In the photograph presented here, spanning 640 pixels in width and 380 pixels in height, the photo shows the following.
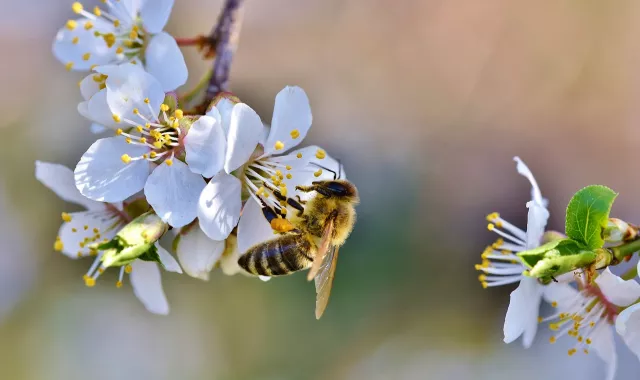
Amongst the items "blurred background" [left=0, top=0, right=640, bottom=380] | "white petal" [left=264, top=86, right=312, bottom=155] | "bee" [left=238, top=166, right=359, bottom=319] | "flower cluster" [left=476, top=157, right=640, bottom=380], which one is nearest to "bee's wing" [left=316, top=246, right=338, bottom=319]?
"bee" [left=238, top=166, right=359, bottom=319]

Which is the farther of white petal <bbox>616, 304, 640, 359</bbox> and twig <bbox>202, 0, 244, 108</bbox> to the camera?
twig <bbox>202, 0, 244, 108</bbox>

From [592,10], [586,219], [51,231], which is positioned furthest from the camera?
[592,10]

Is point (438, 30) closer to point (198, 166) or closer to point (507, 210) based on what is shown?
point (507, 210)

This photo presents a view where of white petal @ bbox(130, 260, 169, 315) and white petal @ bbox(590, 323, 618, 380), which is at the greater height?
white petal @ bbox(590, 323, 618, 380)

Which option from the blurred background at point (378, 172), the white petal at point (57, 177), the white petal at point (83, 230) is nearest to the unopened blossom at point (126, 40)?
the white petal at point (57, 177)

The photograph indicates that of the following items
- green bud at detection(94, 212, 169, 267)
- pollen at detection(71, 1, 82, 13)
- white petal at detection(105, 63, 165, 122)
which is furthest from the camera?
pollen at detection(71, 1, 82, 13)

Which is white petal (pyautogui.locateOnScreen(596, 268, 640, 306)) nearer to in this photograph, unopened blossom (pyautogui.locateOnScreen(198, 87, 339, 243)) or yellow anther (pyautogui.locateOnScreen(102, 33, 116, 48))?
unopened blossom (pyautogui.locateOnScreen(198, 87, 339, 243))

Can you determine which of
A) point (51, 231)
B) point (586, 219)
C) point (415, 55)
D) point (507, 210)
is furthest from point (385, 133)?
point (586, 219)

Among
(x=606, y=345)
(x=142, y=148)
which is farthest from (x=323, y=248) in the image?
(x=606, y=345)
